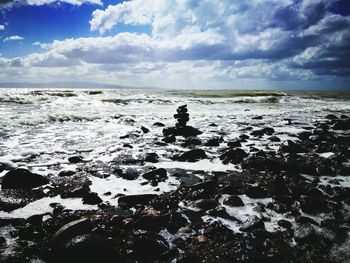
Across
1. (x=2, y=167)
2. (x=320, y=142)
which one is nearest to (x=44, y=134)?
(x=2, y=167)

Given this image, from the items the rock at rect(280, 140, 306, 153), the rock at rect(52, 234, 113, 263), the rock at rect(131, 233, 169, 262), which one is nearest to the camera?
the rock at rect(52, 234, 113, 263)

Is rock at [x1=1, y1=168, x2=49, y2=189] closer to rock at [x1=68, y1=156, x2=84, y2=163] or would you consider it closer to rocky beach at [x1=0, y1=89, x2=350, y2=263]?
rocky beach at [x1=0, y1=89, x2=350, y2=263]

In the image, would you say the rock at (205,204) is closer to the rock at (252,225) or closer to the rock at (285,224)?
the rock at (252,225)

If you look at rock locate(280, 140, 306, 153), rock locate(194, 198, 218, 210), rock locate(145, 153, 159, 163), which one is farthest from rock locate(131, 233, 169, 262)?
rock locate(280, 140, 306, 153)

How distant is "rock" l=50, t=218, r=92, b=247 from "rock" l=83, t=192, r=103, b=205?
1.24m

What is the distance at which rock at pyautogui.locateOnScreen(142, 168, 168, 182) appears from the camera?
6.35m

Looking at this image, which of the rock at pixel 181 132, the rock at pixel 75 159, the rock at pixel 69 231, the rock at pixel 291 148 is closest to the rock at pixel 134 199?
the rock at pixel 69 231

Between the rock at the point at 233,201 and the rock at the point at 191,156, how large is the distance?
292 cm

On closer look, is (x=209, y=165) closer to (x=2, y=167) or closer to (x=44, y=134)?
(x=2, y=167)

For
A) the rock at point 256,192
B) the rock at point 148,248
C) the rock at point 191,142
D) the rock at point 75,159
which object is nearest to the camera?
the rock at point 148,248

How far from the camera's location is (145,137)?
11469 mm

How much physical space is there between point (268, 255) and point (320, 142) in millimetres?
7696

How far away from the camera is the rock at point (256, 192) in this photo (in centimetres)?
529

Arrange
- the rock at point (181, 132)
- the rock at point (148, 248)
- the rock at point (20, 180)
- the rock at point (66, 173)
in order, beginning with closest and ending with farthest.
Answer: the rock at point (148, 248) → the rock at point (20, 180) → the rock at point (66, 173) → the rock at point (181, 132)
